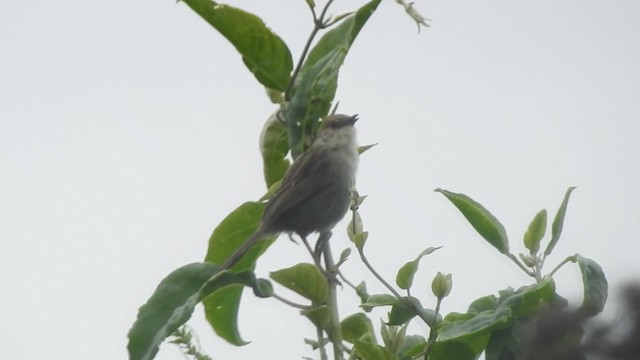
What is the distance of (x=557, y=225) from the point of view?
314cm

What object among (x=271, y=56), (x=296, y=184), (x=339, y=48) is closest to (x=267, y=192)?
(x=271, y=56)

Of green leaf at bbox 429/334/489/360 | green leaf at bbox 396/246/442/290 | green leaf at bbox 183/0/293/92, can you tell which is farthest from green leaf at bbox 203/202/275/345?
green leaf at bbox 429/334/489/360

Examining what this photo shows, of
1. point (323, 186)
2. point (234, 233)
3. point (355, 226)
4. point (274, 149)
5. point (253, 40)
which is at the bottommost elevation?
point (355, 226)

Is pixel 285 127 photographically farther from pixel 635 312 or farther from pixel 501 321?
pixel 635 312

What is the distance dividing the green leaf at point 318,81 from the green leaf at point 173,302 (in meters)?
0.52

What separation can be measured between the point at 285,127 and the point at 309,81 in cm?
34

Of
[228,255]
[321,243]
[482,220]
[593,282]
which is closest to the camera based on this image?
[593,282]

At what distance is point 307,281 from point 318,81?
0.65m

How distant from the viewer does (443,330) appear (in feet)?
9.36

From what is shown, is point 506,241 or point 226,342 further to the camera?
point 226,342

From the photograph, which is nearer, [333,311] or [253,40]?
[333,311]

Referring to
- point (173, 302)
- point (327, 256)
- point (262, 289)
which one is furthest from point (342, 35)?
point (173, 302)

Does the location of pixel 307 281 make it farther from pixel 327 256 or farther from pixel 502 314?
pixel 502 314

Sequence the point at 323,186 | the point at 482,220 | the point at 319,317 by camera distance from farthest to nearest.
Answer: the point at 323,186 < the point at 482,220 < the point at 319,317
